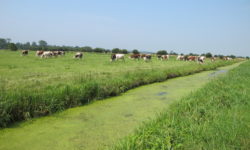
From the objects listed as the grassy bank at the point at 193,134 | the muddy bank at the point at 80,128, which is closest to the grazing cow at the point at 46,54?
the muddy bank at the point at 80,128

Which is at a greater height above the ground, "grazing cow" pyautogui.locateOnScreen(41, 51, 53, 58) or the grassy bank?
"grazing cow" pyautogui.locateOnScreen(41, 51, 53, 58)

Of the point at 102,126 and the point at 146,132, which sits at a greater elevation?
the point at 146,132

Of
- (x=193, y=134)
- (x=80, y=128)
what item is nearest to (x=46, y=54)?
(x=80, y=128)

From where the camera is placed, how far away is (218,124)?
7.70 feet

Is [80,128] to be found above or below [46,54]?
below

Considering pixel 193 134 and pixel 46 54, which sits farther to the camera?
pixel 46 54

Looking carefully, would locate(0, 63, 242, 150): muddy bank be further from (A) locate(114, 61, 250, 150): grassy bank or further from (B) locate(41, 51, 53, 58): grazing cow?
(B) locate(41, 51, 53, 58): grazing cow

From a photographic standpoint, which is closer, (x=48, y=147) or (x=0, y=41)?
(x=48, y=147)

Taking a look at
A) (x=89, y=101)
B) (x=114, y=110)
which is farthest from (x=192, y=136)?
(x=89, y=101)

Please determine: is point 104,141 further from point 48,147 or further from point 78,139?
point 48,147

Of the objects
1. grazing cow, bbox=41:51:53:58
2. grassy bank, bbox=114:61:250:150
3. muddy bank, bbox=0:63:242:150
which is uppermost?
grazing cow, bbox=41:51:53:58

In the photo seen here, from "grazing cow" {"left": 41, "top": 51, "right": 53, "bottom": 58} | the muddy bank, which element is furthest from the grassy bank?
"grazing cow" {"left": 41, "top": 51, "right": 53, "bottom": 58}

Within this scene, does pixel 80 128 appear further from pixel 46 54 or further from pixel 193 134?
pixel 46 54

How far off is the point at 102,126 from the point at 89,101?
5.60 feet
